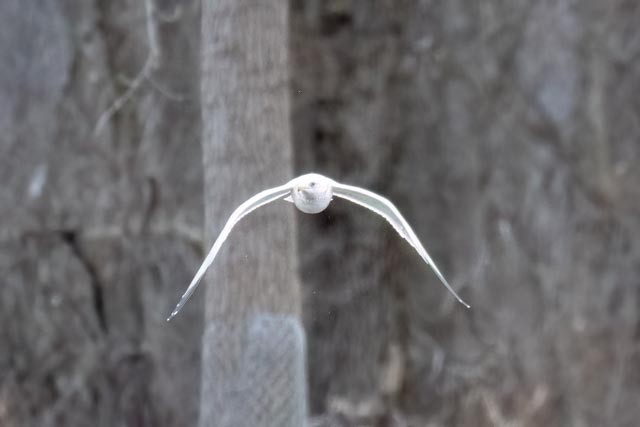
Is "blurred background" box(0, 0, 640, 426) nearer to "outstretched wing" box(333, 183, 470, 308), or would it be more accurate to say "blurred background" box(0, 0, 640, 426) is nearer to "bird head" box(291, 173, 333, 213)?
"outstretched wing" box(333, 183, 470, 308)

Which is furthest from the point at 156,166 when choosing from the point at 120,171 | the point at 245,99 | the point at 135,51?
the point at 245,99

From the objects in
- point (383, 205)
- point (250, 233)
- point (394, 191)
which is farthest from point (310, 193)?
point (394, 191)

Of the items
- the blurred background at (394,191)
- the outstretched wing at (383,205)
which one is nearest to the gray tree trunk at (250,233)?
the outstretched wing at (383,205)

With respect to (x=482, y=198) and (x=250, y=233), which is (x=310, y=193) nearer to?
(x=250, y=233)

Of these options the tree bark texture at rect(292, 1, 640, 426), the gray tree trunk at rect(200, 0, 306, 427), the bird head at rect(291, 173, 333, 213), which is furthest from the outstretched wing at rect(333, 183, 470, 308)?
the tree bark texture at rect(292, 1, 640, 426)

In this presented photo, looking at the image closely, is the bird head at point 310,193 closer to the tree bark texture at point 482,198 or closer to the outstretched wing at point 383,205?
the outstretched wing at point 383,205

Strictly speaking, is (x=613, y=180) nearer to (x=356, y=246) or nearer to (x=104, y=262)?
(x=356, y=246)
